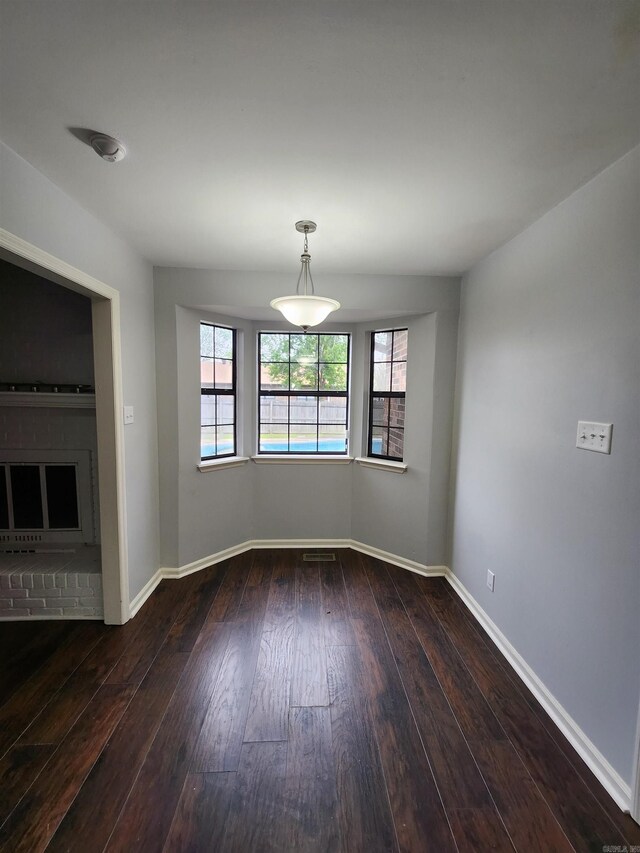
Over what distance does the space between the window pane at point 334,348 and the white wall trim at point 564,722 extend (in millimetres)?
2401

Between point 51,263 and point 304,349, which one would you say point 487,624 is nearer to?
point 304,349

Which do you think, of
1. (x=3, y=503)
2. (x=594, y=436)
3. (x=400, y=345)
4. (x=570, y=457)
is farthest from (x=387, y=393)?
(x=3, y=503)

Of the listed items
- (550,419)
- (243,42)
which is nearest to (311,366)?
(550,419)

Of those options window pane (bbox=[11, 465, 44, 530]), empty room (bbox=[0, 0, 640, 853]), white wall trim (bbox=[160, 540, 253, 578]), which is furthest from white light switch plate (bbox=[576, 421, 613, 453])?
window pane (bbox=[11, 465, 44, 530])

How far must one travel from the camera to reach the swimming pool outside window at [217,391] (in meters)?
3.10

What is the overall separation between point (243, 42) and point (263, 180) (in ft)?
2.04

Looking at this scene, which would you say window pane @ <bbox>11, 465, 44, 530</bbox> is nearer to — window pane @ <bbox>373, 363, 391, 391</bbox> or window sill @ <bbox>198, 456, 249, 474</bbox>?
window sill @ <bbox>198, 456, 249, 474</bbox>

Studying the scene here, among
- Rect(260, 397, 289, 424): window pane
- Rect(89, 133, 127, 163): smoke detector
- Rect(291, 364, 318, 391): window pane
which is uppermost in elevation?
Rect(89, 133, 127, 163): smoke detector

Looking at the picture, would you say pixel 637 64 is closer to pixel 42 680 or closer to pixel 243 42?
pixel 243 42

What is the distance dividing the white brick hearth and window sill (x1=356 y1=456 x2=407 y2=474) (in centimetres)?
222

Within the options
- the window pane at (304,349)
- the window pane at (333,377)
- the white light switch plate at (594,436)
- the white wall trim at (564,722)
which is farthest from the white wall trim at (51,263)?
the white wall trim at (564,722)

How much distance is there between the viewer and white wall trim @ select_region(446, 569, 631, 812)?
51.9 inches

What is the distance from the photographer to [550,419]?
1.74 m

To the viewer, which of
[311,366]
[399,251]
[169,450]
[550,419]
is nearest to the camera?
[550,419]
